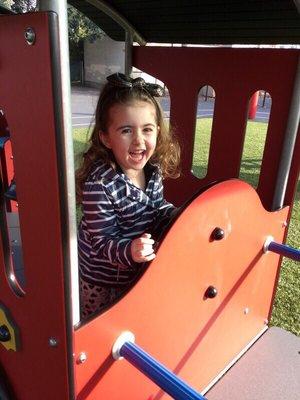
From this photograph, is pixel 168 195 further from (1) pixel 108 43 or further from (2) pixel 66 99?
(1) pixel 108 43

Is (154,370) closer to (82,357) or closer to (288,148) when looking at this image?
(82,357)

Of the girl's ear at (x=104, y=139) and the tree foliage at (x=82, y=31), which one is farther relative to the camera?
the tree foliage at (x=82, y=31)

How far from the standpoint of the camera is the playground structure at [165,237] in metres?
0.62

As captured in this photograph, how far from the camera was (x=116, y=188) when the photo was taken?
44.1 inches

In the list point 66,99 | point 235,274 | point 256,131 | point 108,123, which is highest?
point 66,99

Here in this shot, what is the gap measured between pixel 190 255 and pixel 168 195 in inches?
38.5

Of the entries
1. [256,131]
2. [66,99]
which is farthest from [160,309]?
[256,131]

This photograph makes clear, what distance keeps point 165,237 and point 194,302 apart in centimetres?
31

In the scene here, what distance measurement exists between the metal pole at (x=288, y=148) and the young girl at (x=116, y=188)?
54 centimetres

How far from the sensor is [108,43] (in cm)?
1855

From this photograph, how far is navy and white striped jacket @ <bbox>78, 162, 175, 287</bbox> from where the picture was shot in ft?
3.54

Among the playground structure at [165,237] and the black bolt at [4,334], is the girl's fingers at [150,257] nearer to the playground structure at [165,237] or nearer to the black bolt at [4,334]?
the playground structure at [165,237]

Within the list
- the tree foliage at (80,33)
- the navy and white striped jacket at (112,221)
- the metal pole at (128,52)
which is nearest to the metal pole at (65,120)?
the navy and white striped jacket at (112,221)

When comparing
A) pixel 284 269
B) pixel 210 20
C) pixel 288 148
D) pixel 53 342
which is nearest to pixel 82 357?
pixel 53 342
